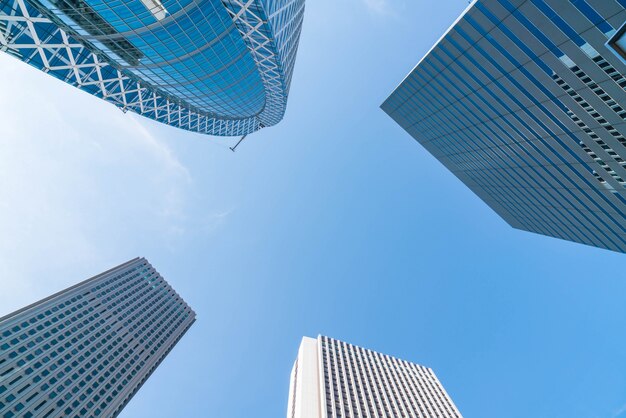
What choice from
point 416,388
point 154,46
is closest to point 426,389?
point 416,388

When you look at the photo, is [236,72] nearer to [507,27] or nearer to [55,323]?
[507,27]

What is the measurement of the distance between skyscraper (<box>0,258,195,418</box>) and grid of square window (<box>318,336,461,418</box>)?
56.5 meters

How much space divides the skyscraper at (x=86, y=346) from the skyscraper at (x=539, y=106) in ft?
324

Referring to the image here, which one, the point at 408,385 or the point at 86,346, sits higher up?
the point at 408,385

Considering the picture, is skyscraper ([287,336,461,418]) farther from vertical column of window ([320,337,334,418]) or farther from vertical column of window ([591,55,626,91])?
vertical column of window ([591,55,626,91])

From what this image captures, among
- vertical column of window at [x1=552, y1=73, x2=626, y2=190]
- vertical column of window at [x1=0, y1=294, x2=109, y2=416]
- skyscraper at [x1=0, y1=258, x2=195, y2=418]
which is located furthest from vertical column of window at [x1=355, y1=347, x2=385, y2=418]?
vertical column of window at [x1=0, y1=294, x2=109, y2=416]

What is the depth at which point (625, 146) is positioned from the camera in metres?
34.1

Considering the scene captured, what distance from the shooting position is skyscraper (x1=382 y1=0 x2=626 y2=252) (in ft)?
99.3

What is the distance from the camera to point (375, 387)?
238 feet

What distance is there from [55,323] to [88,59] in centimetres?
7127

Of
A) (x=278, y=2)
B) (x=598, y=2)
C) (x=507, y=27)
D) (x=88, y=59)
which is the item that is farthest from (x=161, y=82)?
(x=598, y=2)

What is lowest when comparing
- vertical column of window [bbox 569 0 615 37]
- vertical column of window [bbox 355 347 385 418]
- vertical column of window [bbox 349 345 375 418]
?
vertical column of window [bbox 355 347 385 418]

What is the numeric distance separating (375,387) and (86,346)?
7702 centimetres

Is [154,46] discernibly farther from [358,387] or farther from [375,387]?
[375,387]
